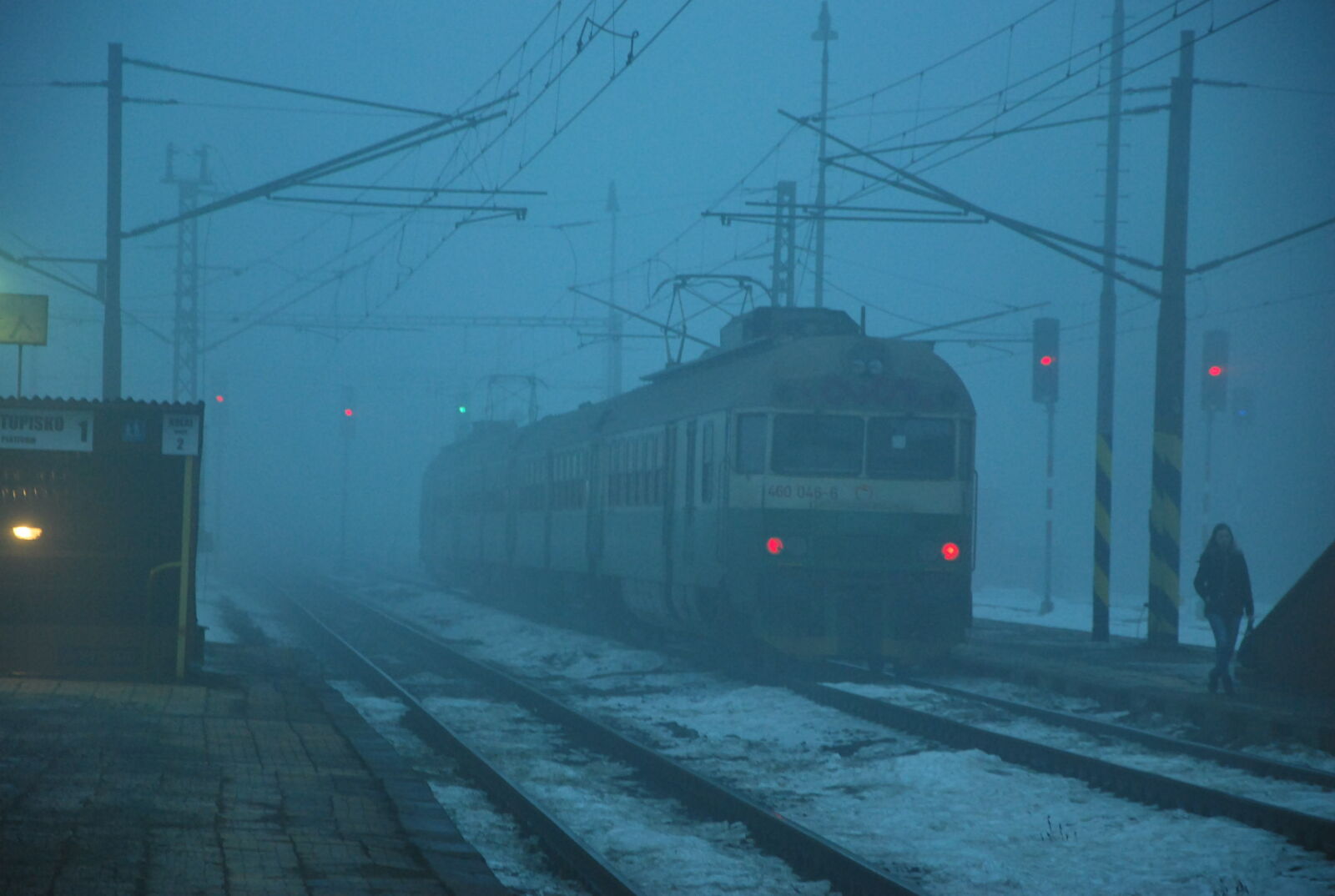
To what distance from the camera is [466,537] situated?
1426 inches

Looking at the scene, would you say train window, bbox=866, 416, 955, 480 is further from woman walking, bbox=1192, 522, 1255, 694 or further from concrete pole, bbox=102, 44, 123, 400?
concrete pole, bbox=102, 44, 123, 400

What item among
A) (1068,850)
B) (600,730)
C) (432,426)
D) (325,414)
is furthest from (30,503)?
(325,414)

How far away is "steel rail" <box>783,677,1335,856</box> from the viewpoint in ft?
26.5

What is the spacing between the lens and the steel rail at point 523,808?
7.32 m

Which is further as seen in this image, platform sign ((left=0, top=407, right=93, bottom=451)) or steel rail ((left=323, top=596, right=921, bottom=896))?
platform sign ((left=0, top=407, right=93, bottom=451))

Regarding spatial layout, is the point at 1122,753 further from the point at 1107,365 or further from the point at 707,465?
the point at 1107,365

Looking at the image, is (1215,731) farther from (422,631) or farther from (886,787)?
(422,631)

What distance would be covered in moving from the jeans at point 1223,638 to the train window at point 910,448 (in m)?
3.42

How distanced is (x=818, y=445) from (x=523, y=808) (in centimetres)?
776

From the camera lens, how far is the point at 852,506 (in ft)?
52.4

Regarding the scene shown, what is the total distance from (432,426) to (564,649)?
288ft

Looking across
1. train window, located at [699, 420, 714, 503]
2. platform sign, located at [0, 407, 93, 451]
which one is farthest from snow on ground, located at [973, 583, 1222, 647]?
platform sign, located at [0, 407, 93, 451]

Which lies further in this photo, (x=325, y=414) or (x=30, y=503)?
(x=325, y=414)

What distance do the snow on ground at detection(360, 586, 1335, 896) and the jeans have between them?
3.54m
